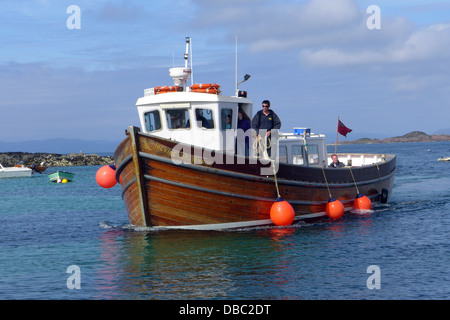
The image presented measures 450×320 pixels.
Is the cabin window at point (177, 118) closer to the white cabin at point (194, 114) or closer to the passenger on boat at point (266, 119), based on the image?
the white cabin at point (194, 114)

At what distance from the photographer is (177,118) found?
1678 cm

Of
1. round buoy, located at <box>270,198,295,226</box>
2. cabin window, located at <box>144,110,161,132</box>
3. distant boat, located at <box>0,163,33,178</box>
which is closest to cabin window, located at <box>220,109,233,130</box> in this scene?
cabin window, located at <box>144,110,161,132</box>

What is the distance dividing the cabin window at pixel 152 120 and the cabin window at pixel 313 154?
6.37 m

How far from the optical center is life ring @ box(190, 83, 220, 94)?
16547mm

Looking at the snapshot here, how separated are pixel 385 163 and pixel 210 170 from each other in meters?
11.3

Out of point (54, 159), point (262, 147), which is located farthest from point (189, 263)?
point (54, 159)

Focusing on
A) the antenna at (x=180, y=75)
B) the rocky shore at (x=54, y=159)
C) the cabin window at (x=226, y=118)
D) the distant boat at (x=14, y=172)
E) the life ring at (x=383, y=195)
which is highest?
the antenna at (x=180, y=75)

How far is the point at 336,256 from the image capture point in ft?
46.3

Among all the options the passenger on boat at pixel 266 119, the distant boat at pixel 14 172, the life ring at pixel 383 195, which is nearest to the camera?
the passenger on boat at pixel 266 119

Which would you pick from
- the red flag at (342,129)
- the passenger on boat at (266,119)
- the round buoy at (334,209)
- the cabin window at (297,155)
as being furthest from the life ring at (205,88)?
the red flag at (342,129)

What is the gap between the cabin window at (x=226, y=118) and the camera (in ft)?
54.5
